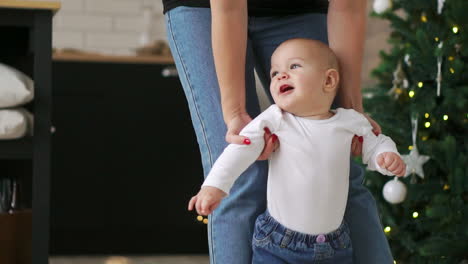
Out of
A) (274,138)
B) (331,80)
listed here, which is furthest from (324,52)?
(274,138)

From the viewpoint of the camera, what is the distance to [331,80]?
1555 millimetres

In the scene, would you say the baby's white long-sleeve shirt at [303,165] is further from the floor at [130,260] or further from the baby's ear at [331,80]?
the floor at [130,260]

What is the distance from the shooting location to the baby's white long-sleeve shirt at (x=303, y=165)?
4.96 ft

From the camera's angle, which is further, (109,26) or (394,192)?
(109,26)

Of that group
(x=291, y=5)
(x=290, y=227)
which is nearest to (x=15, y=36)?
(x=291, y=5)

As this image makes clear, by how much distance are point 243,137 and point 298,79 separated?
15 centimetres

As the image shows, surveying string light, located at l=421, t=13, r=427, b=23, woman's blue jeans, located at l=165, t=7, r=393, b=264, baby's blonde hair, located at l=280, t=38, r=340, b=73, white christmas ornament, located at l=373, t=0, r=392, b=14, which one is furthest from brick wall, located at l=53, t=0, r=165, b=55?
baby's blonde hair, located at l=280, t=38, r=340, b=73

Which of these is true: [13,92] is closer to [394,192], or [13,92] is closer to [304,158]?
[304,158]

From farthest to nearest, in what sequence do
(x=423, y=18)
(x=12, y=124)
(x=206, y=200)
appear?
(x=423, y=18)
(x=12, y=124)
(x=206, y=200)

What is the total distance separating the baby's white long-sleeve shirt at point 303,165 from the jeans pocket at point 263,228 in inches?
0.8

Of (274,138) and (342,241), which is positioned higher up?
(274,138)

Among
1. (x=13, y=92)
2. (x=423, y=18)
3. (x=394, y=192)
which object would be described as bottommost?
(x=394, y=192)

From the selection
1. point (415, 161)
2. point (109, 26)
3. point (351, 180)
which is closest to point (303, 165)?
point (351, 180)

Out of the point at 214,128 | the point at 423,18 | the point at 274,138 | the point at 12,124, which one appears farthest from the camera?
the point at 423,18
